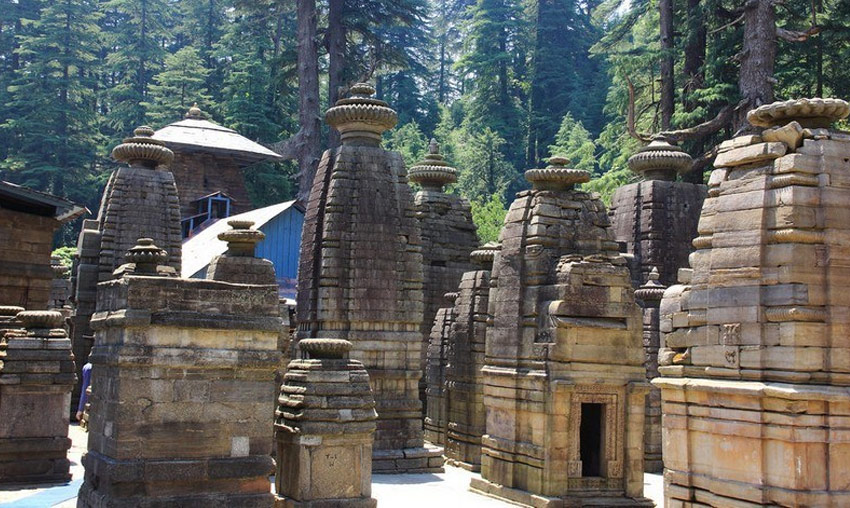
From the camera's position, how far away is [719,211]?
10.4 m

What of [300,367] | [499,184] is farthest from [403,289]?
[499,184]

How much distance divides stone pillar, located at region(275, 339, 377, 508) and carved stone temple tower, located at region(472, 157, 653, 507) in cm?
347

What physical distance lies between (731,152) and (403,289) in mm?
8754

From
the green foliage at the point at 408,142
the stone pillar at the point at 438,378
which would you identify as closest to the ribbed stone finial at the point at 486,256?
the stone pillar at the point at 438,378

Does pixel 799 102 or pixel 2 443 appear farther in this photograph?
pixel 2 443

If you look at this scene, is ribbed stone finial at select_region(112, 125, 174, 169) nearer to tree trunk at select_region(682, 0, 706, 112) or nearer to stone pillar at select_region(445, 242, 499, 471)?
stone pillar at select_region(445, 242, 499, 471)

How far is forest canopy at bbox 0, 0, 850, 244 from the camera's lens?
27.2m

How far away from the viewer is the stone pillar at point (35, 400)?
14367mm

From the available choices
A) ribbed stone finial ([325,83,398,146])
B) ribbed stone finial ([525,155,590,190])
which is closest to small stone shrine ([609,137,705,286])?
ribbed stone finial ([525,155,590,190])

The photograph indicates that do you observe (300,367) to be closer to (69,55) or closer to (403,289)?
(403,289)

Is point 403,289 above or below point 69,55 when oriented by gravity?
below

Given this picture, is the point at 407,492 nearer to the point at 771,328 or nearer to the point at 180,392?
the point at 180,392

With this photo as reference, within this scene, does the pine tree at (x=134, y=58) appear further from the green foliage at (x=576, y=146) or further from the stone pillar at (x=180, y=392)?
the stone pillar at (x=180, y=392)

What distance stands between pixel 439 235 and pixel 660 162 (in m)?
5.54
